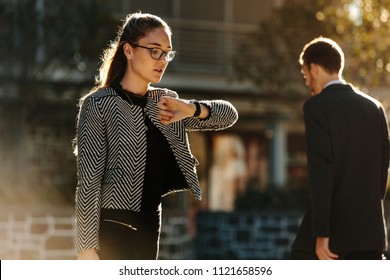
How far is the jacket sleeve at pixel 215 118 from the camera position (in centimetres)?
511

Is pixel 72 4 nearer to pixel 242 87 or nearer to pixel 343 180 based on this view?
pixel 242 87

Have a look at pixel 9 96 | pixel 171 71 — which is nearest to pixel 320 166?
pixel 9 96

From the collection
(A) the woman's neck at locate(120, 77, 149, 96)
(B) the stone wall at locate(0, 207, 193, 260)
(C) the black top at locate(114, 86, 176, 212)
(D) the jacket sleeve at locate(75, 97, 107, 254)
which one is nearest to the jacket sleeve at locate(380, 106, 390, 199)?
(C) the black top at locate(114, 86, 176, 212)

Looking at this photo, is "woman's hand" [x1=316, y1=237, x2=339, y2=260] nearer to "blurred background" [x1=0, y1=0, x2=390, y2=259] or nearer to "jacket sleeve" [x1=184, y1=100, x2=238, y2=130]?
"jacket sleeve" [x1=184, y1=100, x2=238, y2=130]

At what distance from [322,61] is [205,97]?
1866 centimetres

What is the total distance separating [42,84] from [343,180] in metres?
13.8

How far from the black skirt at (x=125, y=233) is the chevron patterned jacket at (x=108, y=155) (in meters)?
0.04

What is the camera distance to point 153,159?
499 cm

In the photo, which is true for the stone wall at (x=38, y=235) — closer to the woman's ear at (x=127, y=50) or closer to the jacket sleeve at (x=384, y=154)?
the jacket sleeve at (x=384, y=154)

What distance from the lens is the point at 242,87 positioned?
2406 centimetres

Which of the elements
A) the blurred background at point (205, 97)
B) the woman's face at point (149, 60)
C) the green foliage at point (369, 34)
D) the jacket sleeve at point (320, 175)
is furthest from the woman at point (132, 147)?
the green foliage at point (369, 34)

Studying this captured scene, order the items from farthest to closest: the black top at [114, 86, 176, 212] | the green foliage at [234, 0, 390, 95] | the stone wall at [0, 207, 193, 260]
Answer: the green foliage at [234, 0, 390, 95] < the stone wall at [0, 207, 193, 260] < the black top at [114, 86, 176, 212]

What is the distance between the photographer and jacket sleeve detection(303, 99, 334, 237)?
5715 millimetres

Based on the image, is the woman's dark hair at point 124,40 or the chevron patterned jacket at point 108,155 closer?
the chevron patterned jacket at point 108,155
